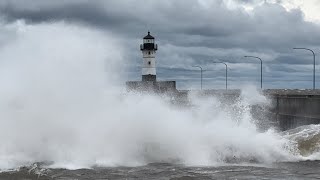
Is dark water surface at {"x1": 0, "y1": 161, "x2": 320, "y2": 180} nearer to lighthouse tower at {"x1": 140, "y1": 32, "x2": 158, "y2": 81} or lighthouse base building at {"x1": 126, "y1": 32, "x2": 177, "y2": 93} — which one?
lighthouse base building at {"x1": 126, "y1": 32, "x2": 177, "y2": 93}

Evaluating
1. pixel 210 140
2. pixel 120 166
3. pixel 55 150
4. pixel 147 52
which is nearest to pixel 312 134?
pixel 210 140

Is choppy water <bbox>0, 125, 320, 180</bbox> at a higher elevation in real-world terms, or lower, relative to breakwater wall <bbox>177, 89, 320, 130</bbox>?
lower

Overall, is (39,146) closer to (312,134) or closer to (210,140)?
(210,140)

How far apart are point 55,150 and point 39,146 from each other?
66 centimetres

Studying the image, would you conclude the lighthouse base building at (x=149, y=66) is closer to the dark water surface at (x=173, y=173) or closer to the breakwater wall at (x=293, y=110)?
the breakwater wall at (x=293, y=110)

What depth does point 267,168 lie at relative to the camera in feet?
56.3

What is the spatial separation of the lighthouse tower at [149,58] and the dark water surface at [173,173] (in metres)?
50.6

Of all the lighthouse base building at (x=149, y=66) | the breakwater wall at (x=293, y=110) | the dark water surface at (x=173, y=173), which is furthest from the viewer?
the lighthouse base building at (x=149, y=66)

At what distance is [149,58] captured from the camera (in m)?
68.8

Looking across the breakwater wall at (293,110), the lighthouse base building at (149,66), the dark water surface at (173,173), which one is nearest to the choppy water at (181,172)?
the dark water surface at (173,173)

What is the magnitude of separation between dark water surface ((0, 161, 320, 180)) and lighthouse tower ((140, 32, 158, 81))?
1994 inches

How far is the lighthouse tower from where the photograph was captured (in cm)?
6812

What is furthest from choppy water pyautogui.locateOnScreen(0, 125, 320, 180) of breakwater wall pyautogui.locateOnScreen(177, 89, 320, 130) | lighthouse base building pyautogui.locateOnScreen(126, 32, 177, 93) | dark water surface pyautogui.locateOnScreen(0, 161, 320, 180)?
lighthouse base building pyautogui.locateOnScreen(126, 32, 177, 93)

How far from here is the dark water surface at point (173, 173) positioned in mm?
15117
